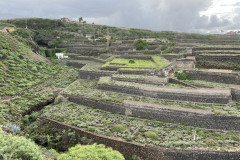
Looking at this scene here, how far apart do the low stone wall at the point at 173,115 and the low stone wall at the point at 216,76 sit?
27.2 ft

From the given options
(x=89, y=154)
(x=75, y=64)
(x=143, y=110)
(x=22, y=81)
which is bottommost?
(x=143, y=110)

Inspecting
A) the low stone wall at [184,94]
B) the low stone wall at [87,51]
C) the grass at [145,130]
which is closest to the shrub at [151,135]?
the grass at [145,130]

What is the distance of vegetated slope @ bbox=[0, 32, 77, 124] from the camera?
19.6 meters

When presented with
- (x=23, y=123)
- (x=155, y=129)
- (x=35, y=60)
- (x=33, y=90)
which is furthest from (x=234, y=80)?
(x=35, y=60)

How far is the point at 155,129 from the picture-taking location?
574 inches

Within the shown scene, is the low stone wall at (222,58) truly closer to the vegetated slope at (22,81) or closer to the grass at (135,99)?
the grass at (135,99)

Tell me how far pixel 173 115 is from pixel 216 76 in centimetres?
970

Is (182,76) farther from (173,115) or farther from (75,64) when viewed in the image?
(75,64)

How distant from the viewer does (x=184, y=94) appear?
17.5m

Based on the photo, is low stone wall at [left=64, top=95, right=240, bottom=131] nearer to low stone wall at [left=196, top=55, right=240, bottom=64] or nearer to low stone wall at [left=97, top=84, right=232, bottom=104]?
low stone wall at [left=97, top=84, right=232, bottom=104]

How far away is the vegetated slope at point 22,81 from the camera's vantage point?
19.6 m

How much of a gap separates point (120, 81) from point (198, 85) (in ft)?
29.1

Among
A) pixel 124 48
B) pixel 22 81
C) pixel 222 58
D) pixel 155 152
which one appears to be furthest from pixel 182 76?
pixel 124 48

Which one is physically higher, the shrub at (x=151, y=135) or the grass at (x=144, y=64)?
the grass at (x=144, y=64)
